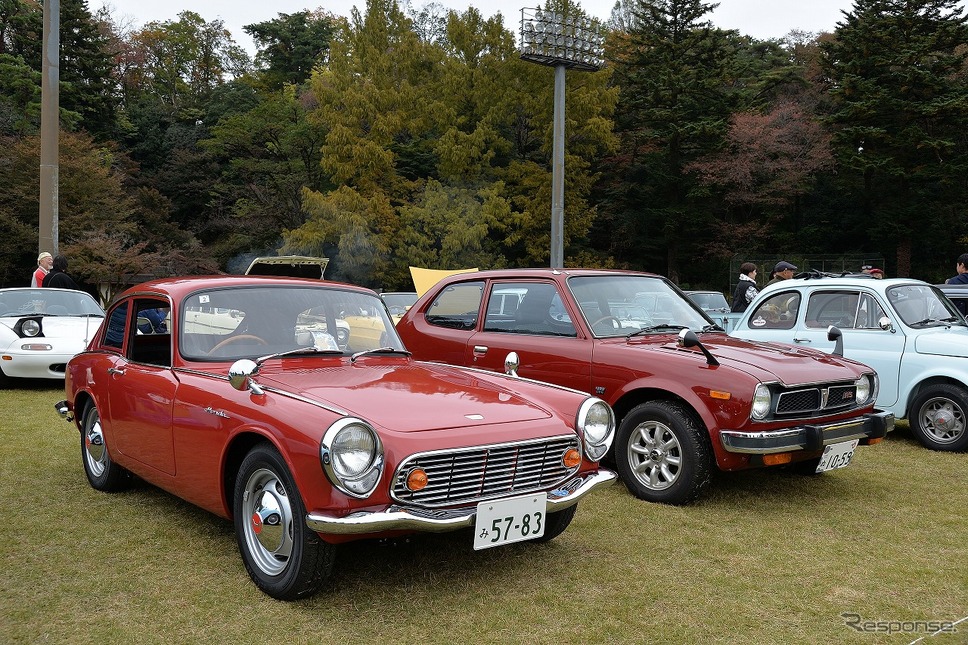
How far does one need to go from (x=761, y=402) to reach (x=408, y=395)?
2.47 meters

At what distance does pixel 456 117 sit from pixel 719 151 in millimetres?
12750

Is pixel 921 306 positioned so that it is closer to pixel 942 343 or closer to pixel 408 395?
pixel 942 343

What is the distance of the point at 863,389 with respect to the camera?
582 centimetres

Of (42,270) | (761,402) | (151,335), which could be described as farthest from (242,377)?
(42,270)

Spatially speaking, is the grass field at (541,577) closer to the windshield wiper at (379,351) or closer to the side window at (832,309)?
the windshield wiper at (379,351)

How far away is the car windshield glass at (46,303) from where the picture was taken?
423 inches

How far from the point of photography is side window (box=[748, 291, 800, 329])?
8.23 m

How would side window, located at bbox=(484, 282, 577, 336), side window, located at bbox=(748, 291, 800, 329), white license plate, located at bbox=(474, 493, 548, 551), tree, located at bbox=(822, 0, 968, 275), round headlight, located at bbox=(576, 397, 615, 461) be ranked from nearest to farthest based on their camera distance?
1. white license plate, located at bbox=(474, 493, 548, 551)
2. round headlight, located at bbox=(576, 397, 615, 461)
3. side window, located at bbox=(484, 282, 577, 336)
4. side window, located at bbox=(748, 291, 800, 329)
5. tree, located at bbox=(822, 0, 968, 275)

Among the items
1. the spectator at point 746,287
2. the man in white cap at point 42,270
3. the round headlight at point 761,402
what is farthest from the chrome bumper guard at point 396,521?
the man in white cap at point 42,270

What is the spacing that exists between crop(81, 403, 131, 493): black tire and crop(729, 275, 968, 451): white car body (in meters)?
6.16

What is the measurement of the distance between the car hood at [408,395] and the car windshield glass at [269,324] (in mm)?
271

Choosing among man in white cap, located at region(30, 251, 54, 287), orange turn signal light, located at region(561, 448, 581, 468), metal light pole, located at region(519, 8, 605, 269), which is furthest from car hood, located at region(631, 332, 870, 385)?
metal light pole, located at region(519, 8, 605, 269)

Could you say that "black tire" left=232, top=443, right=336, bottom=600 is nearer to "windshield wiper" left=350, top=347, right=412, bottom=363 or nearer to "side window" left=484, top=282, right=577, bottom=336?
"windshield wiper" left=350, top=347, right=412, bottom=363

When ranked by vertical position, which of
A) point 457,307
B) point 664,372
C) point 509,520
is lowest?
point 509,520
